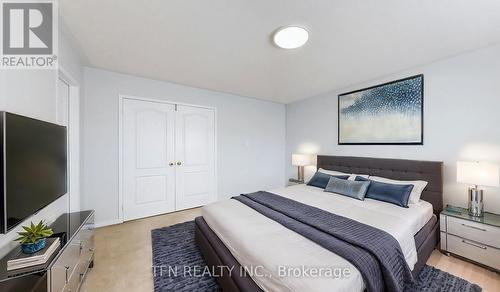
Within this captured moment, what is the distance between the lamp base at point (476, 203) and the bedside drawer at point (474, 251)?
0.33m

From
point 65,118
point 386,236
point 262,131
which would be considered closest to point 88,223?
point 65,118

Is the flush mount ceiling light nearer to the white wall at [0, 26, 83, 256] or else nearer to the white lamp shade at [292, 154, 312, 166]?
the white wall at [0, 26, 83, 256]

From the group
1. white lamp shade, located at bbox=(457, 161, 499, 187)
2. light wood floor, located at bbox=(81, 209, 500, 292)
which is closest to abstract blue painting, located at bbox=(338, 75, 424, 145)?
white lamp shade, located at bbox=(457, 161, 499, 187)

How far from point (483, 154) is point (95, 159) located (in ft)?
17.1

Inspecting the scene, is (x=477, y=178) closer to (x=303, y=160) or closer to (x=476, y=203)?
(x=476, y=203)

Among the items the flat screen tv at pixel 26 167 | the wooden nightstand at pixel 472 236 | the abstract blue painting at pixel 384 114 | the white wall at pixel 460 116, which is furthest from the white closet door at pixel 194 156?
the wooden nightstand at pixel 472 236

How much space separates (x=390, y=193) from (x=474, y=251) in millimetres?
882

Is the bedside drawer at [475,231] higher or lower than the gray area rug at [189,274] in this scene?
higher

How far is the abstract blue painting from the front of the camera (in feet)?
9.30

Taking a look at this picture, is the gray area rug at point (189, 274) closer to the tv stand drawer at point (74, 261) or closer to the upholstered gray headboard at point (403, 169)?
the tv stand drawer at point (74, 261)


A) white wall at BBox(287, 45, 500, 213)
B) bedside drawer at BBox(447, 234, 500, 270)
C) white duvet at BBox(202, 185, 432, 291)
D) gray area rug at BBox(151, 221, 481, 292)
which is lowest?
gray area rug at BBox(151, 221, 481, 292)

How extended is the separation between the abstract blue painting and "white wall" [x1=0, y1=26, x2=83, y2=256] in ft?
13.6

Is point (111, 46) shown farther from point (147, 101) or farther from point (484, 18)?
point (484, 18)

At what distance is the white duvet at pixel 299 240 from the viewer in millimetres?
1158
